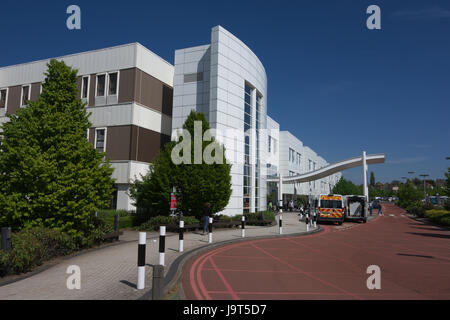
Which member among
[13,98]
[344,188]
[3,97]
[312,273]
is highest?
[3,97]

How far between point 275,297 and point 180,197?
12939 millimetres

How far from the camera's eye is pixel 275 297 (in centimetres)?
564

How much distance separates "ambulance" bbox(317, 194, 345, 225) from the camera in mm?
25250

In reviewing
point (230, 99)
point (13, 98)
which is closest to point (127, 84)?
point (230, 99)

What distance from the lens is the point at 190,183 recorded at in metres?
17.6

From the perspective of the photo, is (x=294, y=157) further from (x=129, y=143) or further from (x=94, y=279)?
(x=94, y=279)

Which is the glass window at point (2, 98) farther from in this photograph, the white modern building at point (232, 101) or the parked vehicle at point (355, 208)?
the parked vehicle at point (355, 208)

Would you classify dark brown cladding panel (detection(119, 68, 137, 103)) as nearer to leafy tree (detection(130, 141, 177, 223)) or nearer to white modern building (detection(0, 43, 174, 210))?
white modern building (detection(0, 43, 174, 210))

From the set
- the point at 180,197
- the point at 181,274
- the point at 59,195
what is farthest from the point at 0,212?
the point at 180,197

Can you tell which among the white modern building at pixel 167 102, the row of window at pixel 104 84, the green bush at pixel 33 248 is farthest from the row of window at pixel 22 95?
the green bush at pixel 33 248

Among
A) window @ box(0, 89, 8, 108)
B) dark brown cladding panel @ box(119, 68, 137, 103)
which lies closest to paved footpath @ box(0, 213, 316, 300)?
dark brown cladding panel @ box(119, 68, 137, 103)

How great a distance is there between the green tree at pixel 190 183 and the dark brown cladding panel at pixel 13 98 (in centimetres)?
1936

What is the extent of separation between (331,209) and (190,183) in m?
13.4
